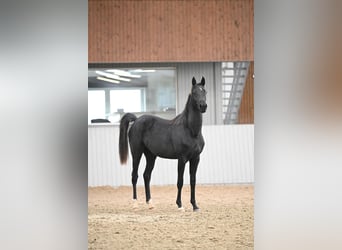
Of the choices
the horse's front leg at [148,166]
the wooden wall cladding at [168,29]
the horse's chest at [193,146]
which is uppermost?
the wooden wall cladding at [168,29]

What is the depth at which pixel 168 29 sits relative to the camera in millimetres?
5168

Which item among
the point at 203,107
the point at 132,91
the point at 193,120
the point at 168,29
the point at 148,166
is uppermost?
the point at 168,29

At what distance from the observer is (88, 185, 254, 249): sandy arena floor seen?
10.8ft

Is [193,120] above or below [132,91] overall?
below

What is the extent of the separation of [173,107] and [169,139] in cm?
106

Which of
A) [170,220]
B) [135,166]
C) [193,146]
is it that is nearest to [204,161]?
[193,146]

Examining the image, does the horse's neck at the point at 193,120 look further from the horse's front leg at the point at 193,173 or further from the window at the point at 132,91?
the window at the point at 132,91

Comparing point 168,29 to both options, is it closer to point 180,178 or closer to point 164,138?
point 164,138

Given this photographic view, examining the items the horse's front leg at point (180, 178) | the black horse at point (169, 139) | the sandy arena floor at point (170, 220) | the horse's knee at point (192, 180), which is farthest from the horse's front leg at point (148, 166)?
the horse's knee at point (192, 180)

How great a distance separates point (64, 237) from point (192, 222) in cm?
280

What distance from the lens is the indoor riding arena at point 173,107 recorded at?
403 centimetres

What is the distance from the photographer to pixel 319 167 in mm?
1112

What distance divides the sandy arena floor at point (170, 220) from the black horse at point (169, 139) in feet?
0.39

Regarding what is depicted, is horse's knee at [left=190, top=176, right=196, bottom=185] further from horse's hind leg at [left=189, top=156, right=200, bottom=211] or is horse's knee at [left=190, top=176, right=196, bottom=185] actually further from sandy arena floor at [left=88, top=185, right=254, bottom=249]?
sandy arena floor at [left=88, top=185, right=254, bottom=249]
